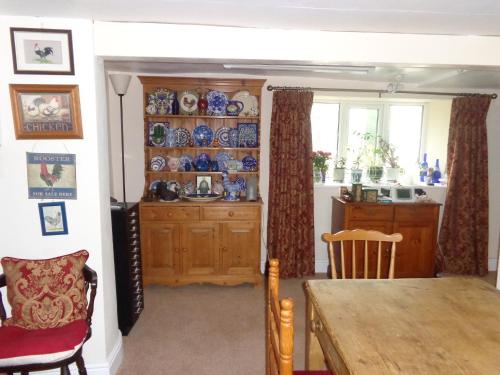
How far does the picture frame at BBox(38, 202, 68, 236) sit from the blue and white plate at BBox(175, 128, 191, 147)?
1728mm

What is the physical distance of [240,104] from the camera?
3623 millimetres

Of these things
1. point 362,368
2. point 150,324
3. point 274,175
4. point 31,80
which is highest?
point 31,80

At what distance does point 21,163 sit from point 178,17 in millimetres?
1220

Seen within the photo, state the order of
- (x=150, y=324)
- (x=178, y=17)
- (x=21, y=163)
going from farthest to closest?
(x=150, y=324) < (x=21, y=163) < (x=178, y=17)

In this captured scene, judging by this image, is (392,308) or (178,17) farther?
(178,17)

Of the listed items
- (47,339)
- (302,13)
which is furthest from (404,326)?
(47,339)

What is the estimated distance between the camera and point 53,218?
204 cm

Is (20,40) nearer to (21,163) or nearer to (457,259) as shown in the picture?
(21,163)

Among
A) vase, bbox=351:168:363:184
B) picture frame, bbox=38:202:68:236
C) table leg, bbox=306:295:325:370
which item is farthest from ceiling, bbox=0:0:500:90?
vase, bbox=351:168:363:184

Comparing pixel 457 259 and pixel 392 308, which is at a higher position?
pixel 392 308

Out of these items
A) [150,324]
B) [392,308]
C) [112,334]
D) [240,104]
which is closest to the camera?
[392,308]

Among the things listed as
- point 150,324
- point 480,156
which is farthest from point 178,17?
→ point 480,156

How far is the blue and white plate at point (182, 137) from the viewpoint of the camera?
3.64m

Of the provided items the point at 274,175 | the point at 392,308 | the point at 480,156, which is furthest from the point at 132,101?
the point at 480,156
